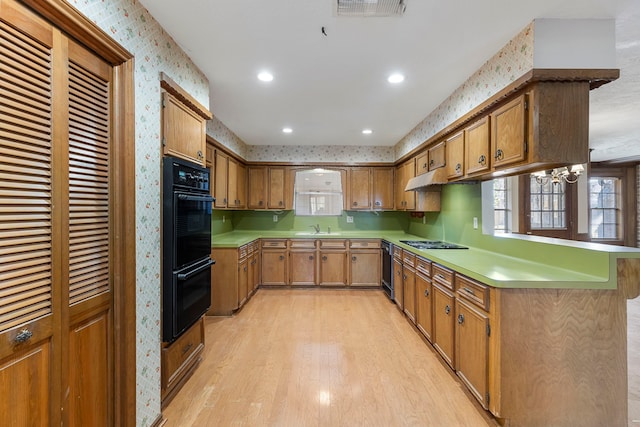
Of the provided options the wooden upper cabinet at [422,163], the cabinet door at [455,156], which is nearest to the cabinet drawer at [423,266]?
the cabinet door at [455,156]

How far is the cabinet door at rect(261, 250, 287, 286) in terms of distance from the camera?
474 centimetres

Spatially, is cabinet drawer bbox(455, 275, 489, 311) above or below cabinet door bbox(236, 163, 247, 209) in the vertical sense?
below

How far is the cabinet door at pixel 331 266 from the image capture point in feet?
15.5

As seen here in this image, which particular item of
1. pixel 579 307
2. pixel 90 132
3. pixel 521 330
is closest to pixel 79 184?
pixel 90 132

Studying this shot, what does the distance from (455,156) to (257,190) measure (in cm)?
330

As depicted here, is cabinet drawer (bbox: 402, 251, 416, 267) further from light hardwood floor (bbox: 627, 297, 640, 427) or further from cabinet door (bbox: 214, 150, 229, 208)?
cabinet door (bbox: 214, 150, 229, 208)

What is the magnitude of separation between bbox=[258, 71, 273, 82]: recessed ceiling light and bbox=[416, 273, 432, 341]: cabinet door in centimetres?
238

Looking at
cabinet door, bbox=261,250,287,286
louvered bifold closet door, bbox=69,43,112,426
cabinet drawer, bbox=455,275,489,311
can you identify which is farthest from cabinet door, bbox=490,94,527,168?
cabinet door, bbox=261,250,287,286

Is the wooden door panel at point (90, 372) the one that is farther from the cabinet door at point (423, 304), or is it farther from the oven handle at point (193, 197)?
the cabinet door at point (423, 304)

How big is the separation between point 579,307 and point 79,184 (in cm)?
275

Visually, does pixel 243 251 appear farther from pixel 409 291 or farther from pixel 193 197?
pixel 409 291

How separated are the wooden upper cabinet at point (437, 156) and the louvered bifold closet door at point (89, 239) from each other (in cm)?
295

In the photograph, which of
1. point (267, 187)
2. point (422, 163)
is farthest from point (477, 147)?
point (267, 187)

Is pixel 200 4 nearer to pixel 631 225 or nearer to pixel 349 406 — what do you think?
pixel 349 406
